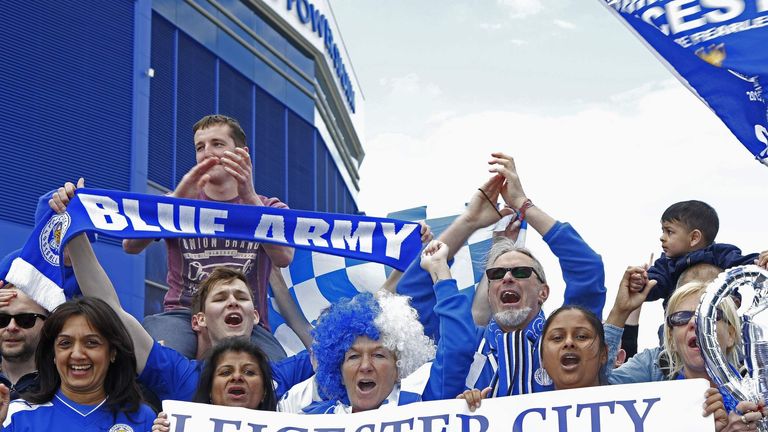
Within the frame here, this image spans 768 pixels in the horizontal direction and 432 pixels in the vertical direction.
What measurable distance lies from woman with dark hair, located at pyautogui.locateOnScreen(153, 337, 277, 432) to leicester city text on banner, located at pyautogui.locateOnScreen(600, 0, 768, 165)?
237 centimetres

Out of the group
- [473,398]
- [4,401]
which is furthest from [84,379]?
[473,398]

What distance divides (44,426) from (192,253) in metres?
1.87

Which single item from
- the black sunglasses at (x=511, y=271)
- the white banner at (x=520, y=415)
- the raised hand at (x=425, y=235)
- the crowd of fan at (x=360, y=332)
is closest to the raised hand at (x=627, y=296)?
the crowd of fan at (x=360, y=332)

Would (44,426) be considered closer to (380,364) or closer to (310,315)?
(380,364)

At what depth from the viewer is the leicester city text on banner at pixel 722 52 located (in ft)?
15.8

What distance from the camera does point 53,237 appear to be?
5.31 m

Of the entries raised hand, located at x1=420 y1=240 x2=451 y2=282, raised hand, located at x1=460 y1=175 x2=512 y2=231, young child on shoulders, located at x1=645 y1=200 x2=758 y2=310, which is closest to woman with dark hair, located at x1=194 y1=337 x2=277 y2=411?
raised hand, located at x1=420 y1=240 x2=451 y2=282

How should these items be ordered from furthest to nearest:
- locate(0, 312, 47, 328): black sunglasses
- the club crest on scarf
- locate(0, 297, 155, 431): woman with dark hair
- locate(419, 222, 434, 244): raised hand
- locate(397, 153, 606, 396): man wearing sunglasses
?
locate(419, 222, 434, 244): raised hand, the club crest on scarf, locate(0, 312, 47, 328): black sunglasses, locate(397, 153, 606, 396): man wearing sunglasses, locate(0, 297, 155, 431): woman with dark hair

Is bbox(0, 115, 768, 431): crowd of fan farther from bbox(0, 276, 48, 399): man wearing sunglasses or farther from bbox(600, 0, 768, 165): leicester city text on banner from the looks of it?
bbox(600, 0, 768, 165): leicester city text on banner

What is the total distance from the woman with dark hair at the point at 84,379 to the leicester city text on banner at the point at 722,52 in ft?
9.24

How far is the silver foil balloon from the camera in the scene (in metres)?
3.86

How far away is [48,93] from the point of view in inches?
622

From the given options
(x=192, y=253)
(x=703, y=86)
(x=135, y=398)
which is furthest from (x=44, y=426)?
(x=703, y=86)

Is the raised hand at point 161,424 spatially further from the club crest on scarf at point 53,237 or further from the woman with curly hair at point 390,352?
the club crest on scarf at point 53,237
